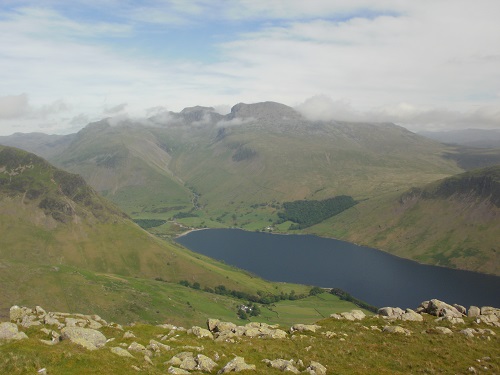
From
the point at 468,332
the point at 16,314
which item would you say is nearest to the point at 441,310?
the point at 468,332

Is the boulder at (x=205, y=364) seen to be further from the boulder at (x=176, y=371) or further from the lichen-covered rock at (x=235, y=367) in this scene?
the lichen-covered rock at (x=235, y=367)

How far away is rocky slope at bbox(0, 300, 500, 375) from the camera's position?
33.3m

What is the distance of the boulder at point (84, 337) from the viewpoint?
3784 cm

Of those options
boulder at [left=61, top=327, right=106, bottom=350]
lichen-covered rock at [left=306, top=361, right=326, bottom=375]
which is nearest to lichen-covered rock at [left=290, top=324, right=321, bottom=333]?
lichen-covered rock at [left=306, top=361, right=326, bottom=375]

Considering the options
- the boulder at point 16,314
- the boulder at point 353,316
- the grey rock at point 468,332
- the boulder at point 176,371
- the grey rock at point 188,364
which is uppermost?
the boulder at point 176,371

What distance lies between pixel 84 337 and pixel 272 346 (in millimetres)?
22207

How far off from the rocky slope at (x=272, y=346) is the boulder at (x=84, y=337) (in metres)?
→ 0.11

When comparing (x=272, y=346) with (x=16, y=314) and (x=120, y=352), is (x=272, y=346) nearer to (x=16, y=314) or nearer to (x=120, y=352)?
(x=120, y=352)

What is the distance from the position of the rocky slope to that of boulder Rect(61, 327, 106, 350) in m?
0.11

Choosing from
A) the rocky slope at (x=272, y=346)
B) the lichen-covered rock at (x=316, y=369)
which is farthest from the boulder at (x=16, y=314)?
the lichen-covered rock at (x=316, y=369)

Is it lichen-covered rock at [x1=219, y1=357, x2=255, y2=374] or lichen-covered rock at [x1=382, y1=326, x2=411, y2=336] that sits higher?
lichen-covered rock at [x1=219, y1=357, x2=255, y2=374]

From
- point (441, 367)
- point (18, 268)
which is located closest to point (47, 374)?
point (441, 367)

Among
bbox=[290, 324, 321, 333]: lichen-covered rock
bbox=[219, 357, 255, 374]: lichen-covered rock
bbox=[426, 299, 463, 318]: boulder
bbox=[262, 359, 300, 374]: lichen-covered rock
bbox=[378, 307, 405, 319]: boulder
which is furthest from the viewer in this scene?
bbox=[378, 307, 405, 319]: boulder

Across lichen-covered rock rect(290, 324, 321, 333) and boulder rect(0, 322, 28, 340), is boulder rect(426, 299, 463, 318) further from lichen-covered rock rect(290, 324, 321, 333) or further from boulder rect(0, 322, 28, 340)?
boulder rect(0, 322, 28, 340)
